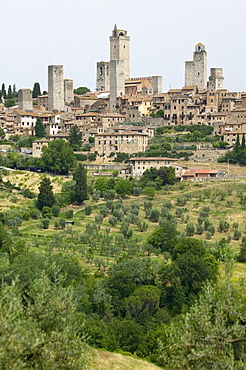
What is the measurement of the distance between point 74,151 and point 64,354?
55040 mm

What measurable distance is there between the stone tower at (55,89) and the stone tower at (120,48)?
9.23 meters

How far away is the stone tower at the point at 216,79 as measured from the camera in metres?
85.7

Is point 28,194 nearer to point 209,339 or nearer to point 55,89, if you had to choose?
point 55,89

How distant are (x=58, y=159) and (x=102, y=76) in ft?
108

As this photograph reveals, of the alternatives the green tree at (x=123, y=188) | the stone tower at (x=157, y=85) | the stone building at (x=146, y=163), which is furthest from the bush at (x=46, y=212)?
the stone tower at (x=157, y=85)

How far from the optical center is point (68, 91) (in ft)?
302

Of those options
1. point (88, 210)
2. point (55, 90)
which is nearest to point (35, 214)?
point (88, 210)

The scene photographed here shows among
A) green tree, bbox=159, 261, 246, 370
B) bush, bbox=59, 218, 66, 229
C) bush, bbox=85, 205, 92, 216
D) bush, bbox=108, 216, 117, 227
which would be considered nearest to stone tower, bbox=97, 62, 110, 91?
bush, bbox=85, 205, 92, 216

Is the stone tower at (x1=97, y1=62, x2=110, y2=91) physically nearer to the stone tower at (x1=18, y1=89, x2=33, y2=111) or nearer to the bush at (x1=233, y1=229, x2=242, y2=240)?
the stone tower at (x1=18, y1=89, x2=33, y2=111)

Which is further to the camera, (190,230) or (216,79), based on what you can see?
(216,79)

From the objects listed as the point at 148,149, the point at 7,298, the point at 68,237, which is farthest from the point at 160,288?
the point at 148,149

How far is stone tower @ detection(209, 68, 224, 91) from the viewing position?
8569 centimetres

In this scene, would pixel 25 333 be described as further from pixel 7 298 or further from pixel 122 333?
pixel 122 333

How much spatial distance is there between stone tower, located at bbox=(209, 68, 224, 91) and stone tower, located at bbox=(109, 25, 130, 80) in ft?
36.4
